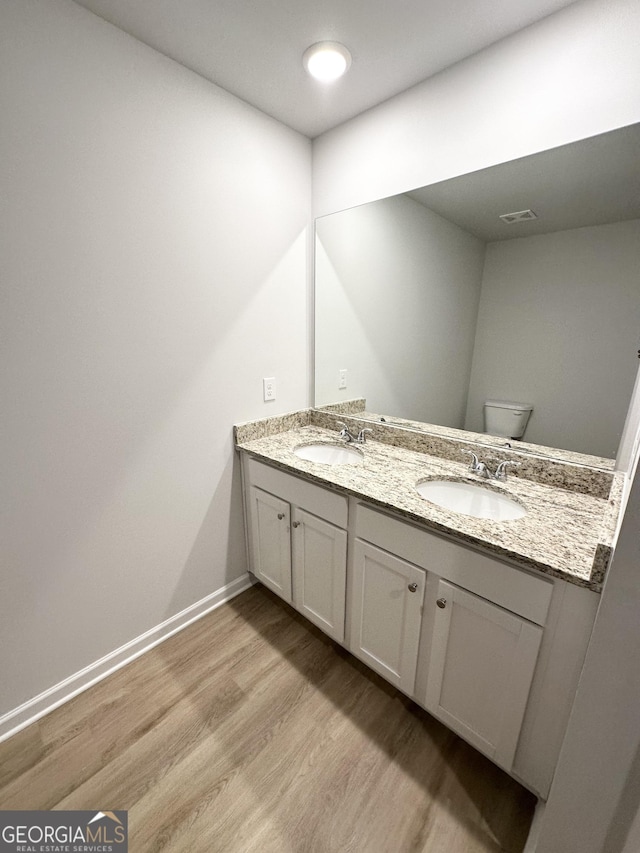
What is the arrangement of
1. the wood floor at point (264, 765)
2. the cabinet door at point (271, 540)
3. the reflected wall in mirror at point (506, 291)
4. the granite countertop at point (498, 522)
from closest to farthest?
the granite countertop at point (498, 522)
the wood floor at point (264, 765)
the reflected wall in mirror at point (506, 291)
the cabinet door at point (271, 540)

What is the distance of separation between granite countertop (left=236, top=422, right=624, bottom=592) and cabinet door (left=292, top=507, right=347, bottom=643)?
0.73ft

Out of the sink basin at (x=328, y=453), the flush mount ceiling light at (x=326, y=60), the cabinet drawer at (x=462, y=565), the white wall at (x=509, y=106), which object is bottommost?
the cabinet drawer at (x=462, y=565)

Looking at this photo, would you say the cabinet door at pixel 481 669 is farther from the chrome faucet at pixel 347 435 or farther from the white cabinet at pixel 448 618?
the chrome faucet at pixel 347 435

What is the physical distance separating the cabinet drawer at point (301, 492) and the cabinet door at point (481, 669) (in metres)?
0.44

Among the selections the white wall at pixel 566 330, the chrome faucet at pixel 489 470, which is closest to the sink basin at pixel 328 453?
the chrome faucet at pixel 489 470

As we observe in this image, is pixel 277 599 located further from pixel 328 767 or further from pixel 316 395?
pixel 316 395

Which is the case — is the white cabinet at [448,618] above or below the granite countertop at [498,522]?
below

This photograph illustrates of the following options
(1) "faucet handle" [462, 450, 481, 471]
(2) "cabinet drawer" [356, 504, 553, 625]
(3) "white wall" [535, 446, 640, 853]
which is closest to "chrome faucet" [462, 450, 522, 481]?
(1) "faucet handle" [462, 450, 481, 471]

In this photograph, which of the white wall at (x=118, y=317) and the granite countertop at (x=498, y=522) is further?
the white wall at (x=118, y=317)

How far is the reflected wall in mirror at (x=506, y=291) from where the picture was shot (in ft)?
3.76

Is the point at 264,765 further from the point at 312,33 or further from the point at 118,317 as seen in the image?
the point at 312,33

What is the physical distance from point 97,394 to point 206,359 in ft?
1.50

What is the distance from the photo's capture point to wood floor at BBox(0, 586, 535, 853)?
1.01 meters

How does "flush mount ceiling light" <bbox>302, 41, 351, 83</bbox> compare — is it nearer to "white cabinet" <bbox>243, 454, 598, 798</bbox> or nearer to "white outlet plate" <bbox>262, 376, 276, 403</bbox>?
"white outlet plate" <bbox>262, 376, 276, 403</bbox>
